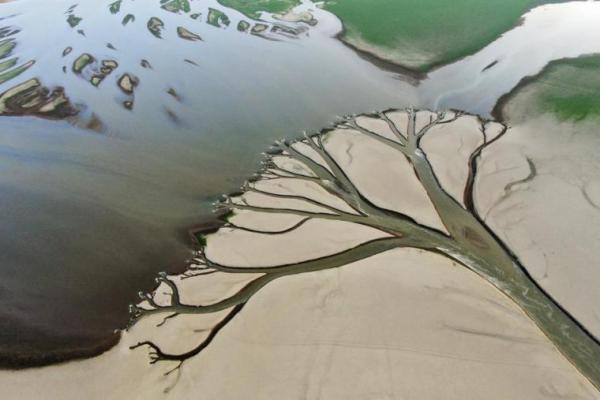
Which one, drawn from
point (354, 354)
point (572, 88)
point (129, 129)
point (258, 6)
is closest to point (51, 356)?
point (354, 354)

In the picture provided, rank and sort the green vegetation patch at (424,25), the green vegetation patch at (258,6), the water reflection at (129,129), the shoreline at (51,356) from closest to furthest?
the shoreline at (51,356)
the water reflection at (129,129)
the green vegetation patch at (424,25)
the green vegetation patch at (258,6)

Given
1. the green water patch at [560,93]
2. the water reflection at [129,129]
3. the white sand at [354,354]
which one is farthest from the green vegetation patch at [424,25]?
the white sand at [354,354]

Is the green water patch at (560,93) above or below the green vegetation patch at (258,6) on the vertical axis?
above

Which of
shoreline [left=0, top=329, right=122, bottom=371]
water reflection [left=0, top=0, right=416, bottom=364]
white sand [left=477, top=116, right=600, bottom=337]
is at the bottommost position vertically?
shoreline [left=0, top=329, right=122, bottom=371]

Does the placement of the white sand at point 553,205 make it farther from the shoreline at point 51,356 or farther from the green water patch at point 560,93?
the shoreline at point 51,356

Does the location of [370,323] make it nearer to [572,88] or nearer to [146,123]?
[146,123]

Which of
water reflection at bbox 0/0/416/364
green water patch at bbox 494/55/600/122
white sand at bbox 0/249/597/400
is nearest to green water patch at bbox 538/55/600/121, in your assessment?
green water patch at bbox 494/55/600/122

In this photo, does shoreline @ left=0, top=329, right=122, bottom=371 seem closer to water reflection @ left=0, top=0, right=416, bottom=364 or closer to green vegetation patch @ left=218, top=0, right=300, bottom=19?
water reflection @ left=0, top=0, right=416, bottom=364
